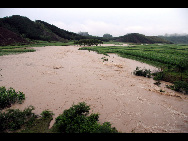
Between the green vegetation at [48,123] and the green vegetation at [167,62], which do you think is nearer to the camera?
the green vegetation at [48,123]

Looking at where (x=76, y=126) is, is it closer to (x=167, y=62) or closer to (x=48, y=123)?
(x=48, y=123)

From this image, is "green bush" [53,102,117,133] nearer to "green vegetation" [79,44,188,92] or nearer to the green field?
"green vegetation" [79,44,188,92]

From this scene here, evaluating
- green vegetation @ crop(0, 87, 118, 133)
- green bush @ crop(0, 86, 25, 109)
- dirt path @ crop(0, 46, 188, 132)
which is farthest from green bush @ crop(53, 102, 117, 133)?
green bush @ crop(0, 86, 25, 109)

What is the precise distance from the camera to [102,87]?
8.88 meters

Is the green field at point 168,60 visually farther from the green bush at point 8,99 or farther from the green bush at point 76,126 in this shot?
the green bush at point 8,99

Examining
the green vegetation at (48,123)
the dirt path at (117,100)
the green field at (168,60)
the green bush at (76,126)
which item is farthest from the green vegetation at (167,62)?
the green vegetation at (48,123)

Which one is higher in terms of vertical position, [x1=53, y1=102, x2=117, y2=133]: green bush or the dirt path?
[x1=53, y1=102, x2=117, y2=133]: green bush

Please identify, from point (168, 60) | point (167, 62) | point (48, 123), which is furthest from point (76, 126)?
point (168, 60)

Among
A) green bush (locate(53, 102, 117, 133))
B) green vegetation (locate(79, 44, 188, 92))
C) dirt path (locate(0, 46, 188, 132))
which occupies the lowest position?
dirt path (locate(0, 46, 188, 132))

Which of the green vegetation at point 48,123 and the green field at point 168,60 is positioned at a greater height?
the green field at point 168,60

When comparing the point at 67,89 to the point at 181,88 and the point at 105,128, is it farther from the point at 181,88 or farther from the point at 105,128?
the point at 181,88
